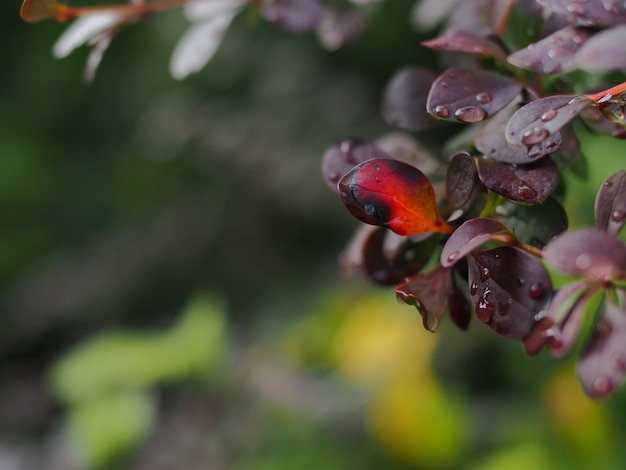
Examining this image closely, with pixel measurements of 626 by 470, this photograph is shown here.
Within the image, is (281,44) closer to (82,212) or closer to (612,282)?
(82,212)

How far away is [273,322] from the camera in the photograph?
2.21m

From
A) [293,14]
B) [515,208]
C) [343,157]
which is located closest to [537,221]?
[515,208]

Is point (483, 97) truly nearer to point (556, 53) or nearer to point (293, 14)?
point (556, 53)

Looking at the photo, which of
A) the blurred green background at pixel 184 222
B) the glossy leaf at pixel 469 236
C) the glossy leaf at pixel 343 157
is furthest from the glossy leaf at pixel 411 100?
the blurred green background at pixel 184 222

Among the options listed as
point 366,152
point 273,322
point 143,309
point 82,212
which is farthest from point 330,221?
point 366,152

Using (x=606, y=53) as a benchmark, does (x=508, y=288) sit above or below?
below

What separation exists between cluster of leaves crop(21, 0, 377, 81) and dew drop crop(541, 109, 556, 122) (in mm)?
267

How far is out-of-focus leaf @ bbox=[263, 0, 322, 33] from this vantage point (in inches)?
23.8

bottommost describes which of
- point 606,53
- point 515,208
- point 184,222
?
point 184,222

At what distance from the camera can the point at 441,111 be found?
1.30 feet

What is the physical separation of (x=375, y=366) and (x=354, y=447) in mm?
182

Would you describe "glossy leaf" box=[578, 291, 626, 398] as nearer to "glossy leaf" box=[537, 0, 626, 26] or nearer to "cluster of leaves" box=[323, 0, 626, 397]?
"cluster of leaves" box=[323, 0, 626, 397]

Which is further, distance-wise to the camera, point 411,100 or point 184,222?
point 184,222

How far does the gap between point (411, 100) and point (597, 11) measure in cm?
16
